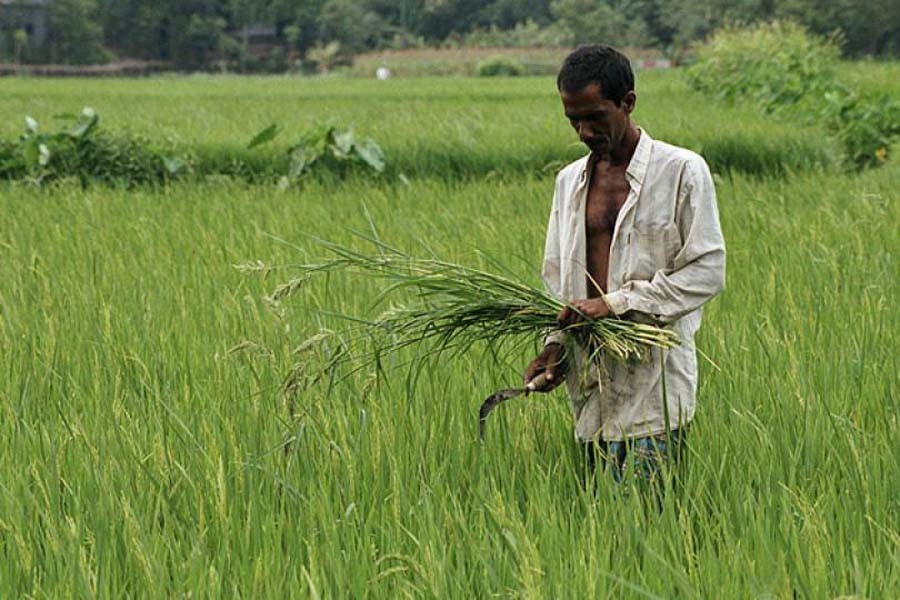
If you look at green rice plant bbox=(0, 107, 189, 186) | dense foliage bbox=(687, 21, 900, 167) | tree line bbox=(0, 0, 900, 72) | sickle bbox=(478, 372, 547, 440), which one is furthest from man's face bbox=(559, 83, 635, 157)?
tree line bbox=(0, 0, 900, 72)

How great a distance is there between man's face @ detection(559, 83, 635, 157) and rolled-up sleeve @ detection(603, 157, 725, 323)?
14 centimetres

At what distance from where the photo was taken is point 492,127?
9930 millimetres

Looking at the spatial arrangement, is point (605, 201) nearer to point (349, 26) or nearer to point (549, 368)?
point (549, 368)

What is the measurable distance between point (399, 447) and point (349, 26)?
2375 inches

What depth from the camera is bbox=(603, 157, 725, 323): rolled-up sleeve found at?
7.32 feet

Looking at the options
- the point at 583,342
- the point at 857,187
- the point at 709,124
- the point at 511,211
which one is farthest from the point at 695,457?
the point at 709,124

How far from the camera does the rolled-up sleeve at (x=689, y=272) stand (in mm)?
2232

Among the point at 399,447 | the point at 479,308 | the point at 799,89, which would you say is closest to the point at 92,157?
the point at 399,447

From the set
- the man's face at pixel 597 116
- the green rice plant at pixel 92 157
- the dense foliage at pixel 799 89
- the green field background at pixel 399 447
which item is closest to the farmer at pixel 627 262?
the man's face at pixel 597 116

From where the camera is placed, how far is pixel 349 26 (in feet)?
201

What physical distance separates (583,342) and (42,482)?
948 millimetres

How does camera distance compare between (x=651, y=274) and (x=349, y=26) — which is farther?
(x=349, y=26)

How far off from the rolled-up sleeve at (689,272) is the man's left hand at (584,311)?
1 cm

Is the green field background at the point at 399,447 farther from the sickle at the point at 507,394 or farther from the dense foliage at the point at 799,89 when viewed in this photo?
the dense foliage at the point at 799,89
